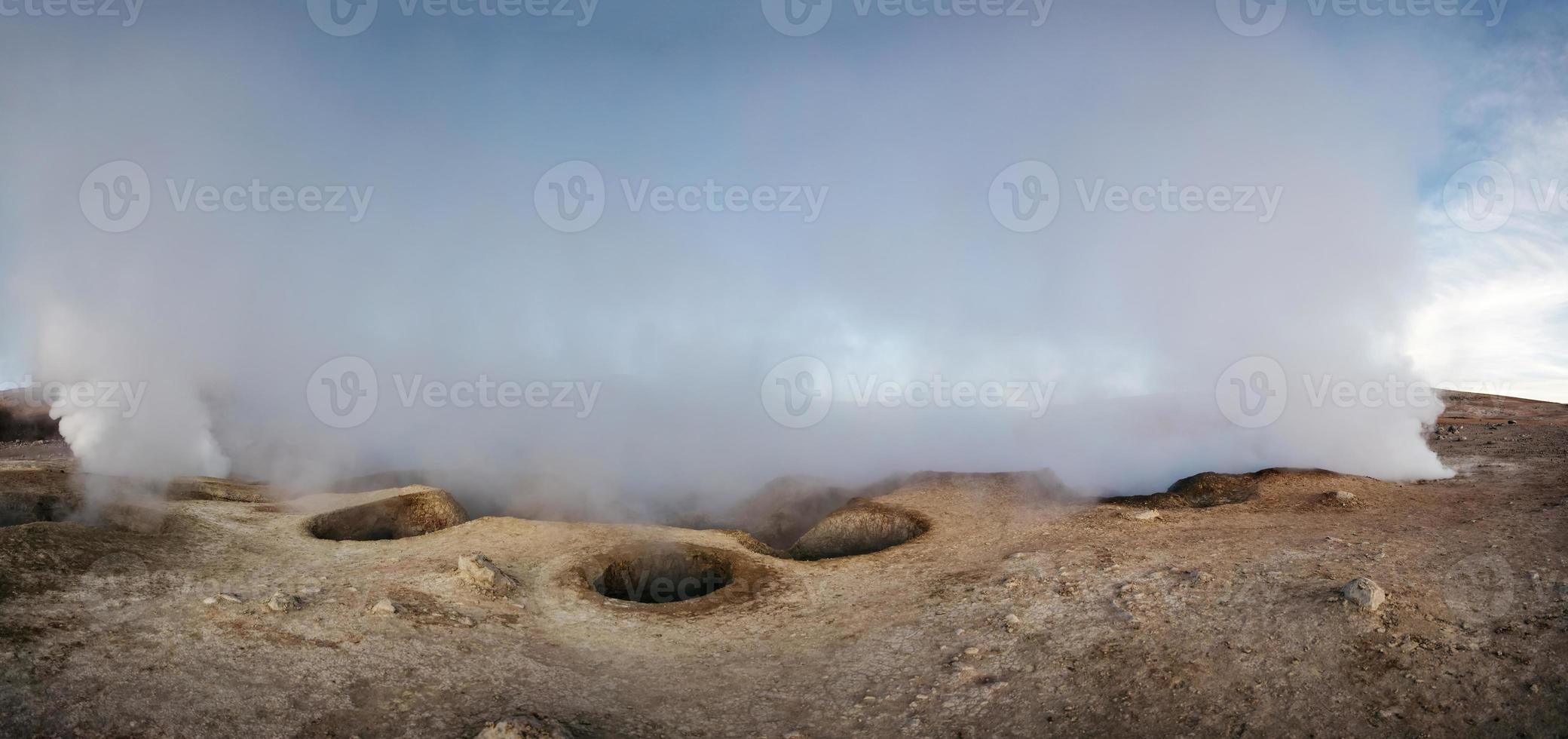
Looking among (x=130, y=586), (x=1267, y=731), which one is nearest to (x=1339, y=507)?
(x=1267, y=731)

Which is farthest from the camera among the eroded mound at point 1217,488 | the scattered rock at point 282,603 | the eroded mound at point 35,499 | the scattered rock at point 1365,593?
the eroded mound at point 1217,488

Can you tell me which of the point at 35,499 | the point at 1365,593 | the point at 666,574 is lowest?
the point at 666,574

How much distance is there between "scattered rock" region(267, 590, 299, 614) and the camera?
29.6 ft

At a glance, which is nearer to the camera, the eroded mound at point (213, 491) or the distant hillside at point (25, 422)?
the eroded mound at point (213, 491)

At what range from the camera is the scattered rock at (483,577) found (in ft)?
34.9

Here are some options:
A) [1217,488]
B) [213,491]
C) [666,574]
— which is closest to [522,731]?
[666,574]

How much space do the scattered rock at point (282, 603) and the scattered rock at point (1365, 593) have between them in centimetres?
1323

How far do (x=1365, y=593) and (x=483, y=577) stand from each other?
11.8 m

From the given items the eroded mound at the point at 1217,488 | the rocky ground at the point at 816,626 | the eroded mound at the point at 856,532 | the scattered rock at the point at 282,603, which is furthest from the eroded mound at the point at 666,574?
the eroded mound at the point at 1217,488

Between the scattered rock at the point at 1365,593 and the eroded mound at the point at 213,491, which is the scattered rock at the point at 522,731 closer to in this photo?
the scattered rock at the point at 1365,593

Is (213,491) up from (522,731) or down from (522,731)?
up

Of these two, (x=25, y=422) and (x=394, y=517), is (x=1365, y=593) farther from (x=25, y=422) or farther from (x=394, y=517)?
(x=25, y=422)

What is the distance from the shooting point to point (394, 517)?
1695 cm

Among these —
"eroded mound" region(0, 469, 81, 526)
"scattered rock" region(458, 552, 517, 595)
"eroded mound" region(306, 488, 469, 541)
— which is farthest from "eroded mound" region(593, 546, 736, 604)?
"eroded mound" region(0, 469, 81, 526)
